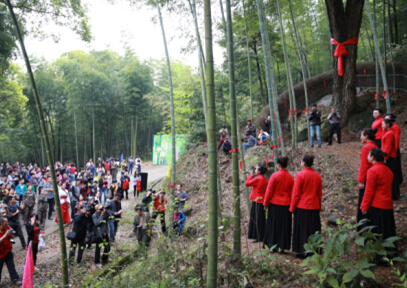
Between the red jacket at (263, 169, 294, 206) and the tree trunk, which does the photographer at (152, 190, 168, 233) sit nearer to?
the red jacket at (263, 169, 294, 206)

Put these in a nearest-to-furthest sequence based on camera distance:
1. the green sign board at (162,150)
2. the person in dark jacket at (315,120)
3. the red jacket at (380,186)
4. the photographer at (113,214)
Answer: the red jacket at (380,186)
the photographer at (113,214)
the person in dark jacket at (315,120)
the green sign board at (162,150)

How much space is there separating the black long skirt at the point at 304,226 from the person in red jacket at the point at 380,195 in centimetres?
50

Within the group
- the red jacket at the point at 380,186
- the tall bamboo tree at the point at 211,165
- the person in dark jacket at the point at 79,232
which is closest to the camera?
the tall bamboo tree at the point at 211,165

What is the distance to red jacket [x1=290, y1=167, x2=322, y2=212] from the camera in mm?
2902

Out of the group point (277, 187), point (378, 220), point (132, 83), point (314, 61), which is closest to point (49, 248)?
point (277, 187)

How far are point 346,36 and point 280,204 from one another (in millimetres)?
5103

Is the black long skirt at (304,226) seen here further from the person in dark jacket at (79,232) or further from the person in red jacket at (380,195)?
the person in dark jacket at (79,232)

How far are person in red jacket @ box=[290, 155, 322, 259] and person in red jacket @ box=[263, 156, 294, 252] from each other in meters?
0.16

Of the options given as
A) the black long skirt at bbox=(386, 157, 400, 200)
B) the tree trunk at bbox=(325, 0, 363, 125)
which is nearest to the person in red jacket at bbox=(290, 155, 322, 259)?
the black long skirt at bbox=(386, 157, 400, 200)

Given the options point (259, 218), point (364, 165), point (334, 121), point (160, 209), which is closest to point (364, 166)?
point (364, 165)

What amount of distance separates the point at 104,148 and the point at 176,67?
8.41m

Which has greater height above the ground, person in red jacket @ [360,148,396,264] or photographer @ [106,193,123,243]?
person in red jacket @ [360,148,396,264]

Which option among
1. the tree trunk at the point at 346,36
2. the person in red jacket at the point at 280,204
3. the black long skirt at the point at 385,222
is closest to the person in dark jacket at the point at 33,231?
the person in red jacket at the point at 280,204

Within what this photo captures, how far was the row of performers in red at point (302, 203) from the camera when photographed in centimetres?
259
